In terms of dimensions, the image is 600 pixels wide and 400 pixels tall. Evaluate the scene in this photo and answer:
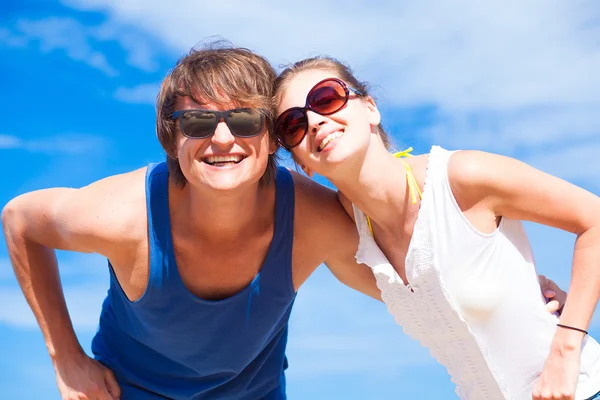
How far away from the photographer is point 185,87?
5.27m

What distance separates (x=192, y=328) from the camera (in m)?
5.37

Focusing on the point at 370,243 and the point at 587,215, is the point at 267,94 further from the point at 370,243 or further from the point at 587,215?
the point at 587,215

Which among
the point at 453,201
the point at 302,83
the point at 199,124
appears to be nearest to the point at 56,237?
the point at 199,124

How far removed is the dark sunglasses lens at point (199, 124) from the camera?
499 cm

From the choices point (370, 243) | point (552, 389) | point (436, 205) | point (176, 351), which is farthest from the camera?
point (176, 351)

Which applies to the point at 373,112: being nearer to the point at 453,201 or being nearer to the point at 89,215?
the point at 453,201

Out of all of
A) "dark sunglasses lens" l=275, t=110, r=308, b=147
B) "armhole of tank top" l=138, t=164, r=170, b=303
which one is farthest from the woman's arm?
"armhole of tank top" l=138, t=164, r=170, b=303

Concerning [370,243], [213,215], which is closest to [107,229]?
[213,215]

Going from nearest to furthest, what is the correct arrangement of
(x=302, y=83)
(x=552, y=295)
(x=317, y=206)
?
1. (x=552, y=295)
2. (x=302, y=83)
3. (x=317, y=206)

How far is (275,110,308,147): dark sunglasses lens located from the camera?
16.1ft

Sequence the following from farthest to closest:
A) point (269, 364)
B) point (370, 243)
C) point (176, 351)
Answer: point (269, 364) < point (176, 351) < point (370, 243)

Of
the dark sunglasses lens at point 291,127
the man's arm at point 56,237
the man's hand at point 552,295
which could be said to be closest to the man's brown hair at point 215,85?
the dark sunglasses lens at point 291,127

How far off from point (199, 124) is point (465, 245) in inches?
77.8

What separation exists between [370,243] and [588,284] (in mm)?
1457
